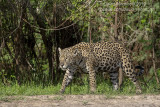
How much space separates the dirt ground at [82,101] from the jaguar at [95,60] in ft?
4.21

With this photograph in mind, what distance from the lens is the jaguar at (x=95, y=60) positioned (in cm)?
834

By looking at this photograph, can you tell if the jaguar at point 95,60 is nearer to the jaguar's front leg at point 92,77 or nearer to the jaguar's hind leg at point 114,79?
the jaguar's front leg at point 92,77

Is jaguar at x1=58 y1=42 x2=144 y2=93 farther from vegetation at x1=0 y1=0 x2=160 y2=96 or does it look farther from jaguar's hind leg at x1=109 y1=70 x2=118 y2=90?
vegetation at x1=0 y1=0 x2=160 y2=96

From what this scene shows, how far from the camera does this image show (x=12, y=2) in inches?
358

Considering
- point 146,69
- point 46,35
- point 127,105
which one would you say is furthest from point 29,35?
point 127,105

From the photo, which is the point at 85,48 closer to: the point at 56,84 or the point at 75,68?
the point at 75,68

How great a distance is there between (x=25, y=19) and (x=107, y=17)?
2382 mm

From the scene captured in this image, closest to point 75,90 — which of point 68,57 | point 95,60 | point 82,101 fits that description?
point 68,57

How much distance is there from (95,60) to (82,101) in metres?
2.34

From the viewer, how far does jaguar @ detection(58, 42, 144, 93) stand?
8344mm

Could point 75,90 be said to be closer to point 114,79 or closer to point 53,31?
point 114,79

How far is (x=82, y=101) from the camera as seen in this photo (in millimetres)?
6367

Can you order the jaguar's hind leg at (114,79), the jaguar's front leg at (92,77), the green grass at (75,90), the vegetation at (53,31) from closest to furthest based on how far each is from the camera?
the green grass at (75,90) < the jaguar's front leg at (92,77) < the vegetation at (53,31) < the jaguar's hind leg at (114,79)

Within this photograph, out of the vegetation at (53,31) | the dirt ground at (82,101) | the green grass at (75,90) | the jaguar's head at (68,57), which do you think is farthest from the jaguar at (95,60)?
the dirt ground at (82,101)
